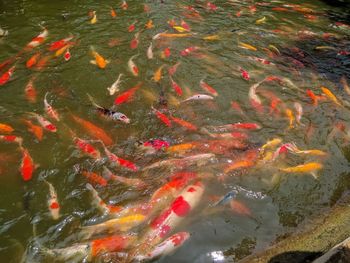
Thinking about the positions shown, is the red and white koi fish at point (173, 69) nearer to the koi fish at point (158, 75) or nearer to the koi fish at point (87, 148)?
the koi fish at point (158, 75)

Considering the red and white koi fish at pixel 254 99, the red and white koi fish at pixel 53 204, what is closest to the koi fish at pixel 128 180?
the red and white koi fish at pixel 53 204

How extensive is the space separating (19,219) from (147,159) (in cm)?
212

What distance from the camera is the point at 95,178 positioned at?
18.5ft

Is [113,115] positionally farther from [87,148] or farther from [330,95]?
[330,95]

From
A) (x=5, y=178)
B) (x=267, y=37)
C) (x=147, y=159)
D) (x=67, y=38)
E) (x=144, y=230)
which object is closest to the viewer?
(x=144, y=230)

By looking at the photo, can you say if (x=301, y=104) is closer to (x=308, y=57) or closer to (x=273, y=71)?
(x=273, y=71)

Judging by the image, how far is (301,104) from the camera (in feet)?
25.7

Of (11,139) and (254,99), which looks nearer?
(11,139)

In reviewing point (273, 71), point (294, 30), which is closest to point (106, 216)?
point (273, 71)

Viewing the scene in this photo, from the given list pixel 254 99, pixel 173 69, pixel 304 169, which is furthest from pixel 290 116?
pixel 173 69

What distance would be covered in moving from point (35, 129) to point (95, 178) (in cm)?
175

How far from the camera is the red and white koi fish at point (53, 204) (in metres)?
5.13

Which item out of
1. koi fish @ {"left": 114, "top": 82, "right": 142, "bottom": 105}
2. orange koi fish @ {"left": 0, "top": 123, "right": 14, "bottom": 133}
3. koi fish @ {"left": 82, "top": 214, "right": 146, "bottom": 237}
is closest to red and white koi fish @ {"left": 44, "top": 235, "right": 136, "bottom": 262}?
koi fish @ {"left": 82, "top": 214, "right": 146, "bottom": 237}

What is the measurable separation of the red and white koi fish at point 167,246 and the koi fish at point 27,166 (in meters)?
2.33
